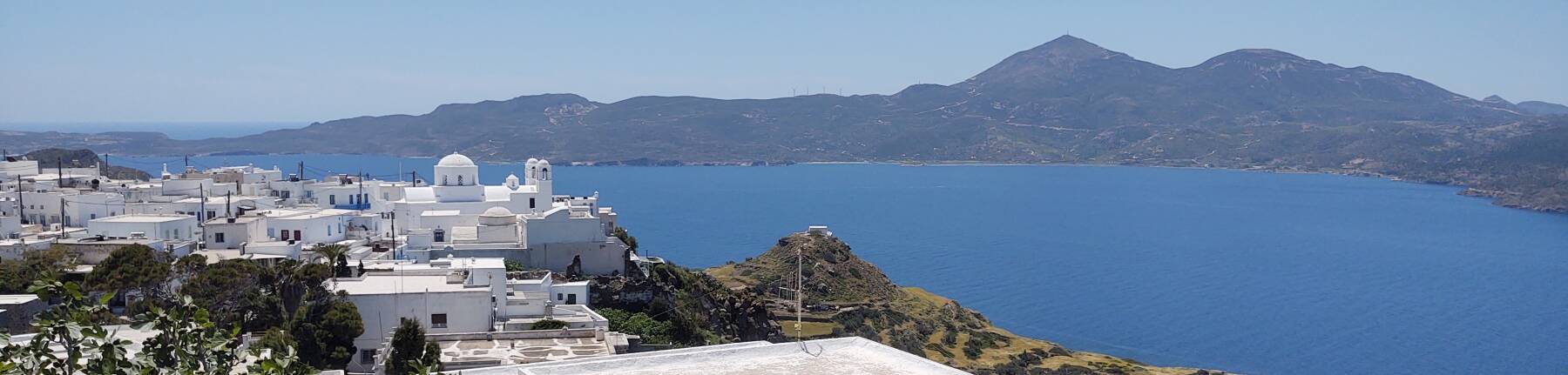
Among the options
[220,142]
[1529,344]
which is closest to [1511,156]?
[1529,344]

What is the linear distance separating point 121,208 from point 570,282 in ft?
47.0

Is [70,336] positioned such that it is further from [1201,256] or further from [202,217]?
[1201,256]

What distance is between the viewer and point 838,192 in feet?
386

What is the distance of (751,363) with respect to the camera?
41.5 ft

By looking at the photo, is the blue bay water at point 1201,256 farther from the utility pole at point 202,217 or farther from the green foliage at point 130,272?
the green foliage at point 130,272

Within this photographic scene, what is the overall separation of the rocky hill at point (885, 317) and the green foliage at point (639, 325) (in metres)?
6.36

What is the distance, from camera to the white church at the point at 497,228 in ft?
88.3

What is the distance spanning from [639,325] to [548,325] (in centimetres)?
320

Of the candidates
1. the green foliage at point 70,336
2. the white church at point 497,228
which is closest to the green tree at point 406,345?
the green foliage at point 70,336

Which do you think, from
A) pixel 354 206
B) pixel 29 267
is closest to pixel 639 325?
pixel 29 267

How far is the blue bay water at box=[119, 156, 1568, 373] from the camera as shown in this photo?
43.7 meters

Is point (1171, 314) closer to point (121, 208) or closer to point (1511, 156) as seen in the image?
point (121, 208)

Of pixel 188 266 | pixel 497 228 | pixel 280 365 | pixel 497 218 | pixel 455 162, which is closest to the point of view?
pixel 280 365

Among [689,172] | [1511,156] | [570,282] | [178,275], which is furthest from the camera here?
[689,172]
